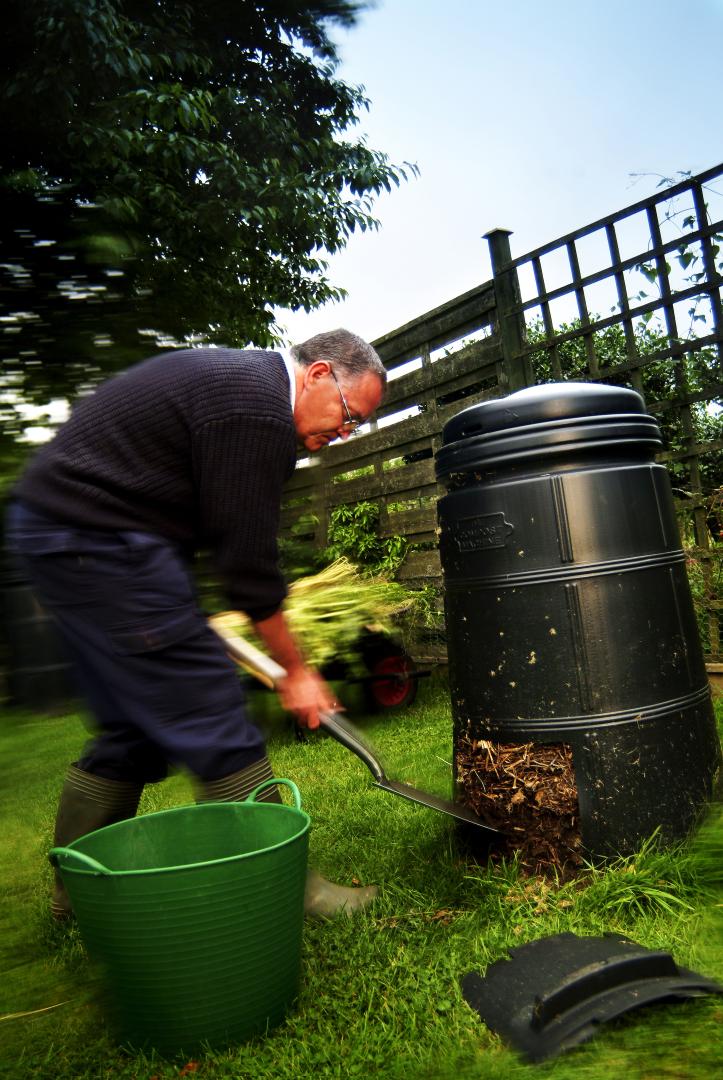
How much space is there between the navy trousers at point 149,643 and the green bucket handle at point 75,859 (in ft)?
0.87

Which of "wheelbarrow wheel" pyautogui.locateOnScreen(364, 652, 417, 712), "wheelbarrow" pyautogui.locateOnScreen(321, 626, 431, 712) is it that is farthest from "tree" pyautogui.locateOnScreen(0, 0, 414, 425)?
"wheelbarrow wheel" pyautogui.locateOnScreen(364, 652, 417, 712)

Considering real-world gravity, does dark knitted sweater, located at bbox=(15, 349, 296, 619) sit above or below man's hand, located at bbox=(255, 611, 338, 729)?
above

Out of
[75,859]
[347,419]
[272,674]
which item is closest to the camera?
[75,859]

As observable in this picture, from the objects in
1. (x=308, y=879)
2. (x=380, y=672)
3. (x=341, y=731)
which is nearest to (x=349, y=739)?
(x=341, y=731)

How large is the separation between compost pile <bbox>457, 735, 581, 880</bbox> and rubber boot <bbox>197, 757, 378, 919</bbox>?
0.40 m

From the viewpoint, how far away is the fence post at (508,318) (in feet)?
15.6

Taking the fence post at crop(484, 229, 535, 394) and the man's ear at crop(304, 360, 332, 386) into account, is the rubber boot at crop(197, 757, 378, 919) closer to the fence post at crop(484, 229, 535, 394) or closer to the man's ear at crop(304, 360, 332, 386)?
the man's ear at crop(304, 360, 332, 386)

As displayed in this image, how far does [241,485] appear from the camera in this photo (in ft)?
5.73

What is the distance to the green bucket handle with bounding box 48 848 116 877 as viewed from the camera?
1.44 metres

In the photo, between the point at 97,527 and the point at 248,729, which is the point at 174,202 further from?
Result: the point at 248,729

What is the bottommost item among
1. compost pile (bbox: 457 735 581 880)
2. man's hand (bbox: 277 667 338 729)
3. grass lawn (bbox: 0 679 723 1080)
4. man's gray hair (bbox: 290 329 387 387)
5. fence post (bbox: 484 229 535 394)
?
grass lawn (bbox: 0 679 723 1080)

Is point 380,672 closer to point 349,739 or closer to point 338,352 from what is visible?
point 349,739

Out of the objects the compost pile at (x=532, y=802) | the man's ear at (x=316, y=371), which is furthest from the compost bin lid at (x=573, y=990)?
the man's ear at (x=316, y=371)

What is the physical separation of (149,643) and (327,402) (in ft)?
2.36
